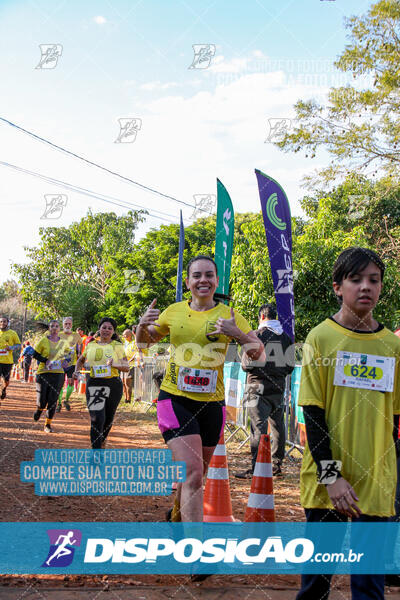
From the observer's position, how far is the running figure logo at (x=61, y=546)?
3.90 meters

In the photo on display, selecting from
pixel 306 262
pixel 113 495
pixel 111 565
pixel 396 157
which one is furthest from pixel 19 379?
pixel 111 565

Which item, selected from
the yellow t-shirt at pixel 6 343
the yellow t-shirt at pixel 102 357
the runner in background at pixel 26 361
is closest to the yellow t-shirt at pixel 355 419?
the yellow t-shirt at pixel 102 357

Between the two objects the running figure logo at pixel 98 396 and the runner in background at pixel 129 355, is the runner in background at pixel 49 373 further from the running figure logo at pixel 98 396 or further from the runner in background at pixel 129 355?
the runner in background at pixel 129 355

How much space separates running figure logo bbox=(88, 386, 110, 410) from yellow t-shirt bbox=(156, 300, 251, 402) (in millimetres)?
3184

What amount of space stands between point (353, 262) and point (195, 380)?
179 centimetres

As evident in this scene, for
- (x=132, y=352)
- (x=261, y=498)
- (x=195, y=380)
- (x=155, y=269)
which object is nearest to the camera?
(x=195, y=380)

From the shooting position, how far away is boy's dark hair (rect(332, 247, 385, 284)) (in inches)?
101

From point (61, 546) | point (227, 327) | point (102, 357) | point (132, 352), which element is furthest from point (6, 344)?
point (227, 327)

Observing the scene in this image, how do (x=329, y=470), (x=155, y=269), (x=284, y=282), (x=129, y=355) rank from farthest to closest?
1. (x=155, y=269)
2. (x=129, y=355)
3. (x=284, y=282)
4. (x=329, y=470)

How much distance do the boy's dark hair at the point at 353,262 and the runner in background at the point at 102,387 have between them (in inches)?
193

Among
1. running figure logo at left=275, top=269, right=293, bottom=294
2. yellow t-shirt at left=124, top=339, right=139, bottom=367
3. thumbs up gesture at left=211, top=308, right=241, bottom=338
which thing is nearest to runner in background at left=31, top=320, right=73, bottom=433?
running figure logo at left=275, top=269, right=293, bottom=294

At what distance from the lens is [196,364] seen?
160 inches

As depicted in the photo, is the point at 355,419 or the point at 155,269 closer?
the point at 355,419

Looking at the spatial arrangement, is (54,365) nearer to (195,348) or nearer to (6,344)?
(6,344)
